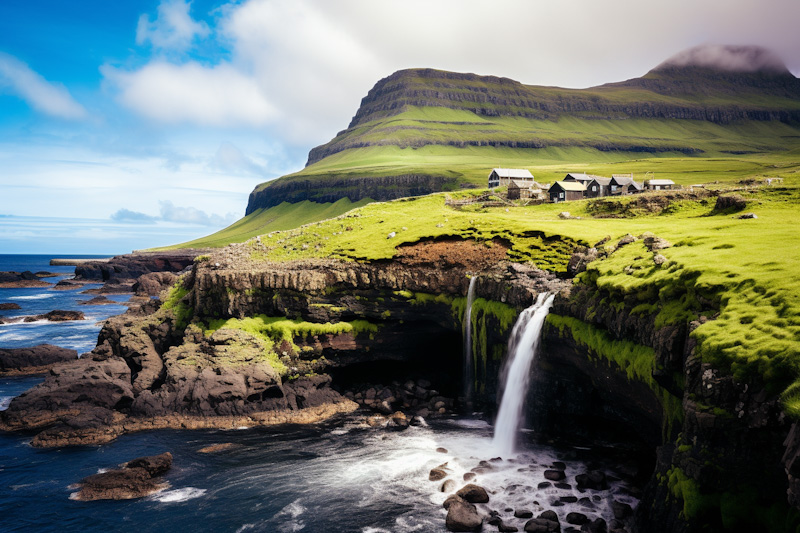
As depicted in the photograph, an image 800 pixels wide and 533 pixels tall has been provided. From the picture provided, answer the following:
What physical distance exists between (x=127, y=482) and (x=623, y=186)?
87.3 meters

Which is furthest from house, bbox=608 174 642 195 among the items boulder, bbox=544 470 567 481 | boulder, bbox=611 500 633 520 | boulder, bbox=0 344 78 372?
boulder, bbox=0 344 78 372

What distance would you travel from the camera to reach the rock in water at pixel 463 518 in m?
28.2

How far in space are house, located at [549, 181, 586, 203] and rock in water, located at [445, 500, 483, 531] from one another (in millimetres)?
75883

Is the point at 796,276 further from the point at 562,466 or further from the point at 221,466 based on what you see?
the point at 221,466

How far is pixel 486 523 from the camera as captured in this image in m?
28.7

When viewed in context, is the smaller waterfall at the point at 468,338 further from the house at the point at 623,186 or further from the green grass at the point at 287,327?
the house at the point at 623,186

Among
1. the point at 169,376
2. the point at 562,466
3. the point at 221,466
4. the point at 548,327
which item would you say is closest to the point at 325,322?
the point at 169,376

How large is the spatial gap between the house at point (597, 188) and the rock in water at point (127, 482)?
280 ft

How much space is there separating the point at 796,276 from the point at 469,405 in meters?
31.0

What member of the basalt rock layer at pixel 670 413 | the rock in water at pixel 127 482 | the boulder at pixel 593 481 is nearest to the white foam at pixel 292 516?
the rock in water at pixel 127 482

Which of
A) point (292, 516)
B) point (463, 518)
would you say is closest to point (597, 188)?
point (463, 518)

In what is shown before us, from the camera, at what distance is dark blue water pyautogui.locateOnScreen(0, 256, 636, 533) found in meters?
29.9

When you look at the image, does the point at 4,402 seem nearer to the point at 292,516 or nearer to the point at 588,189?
the point at 292,516

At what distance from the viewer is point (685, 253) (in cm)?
3219
